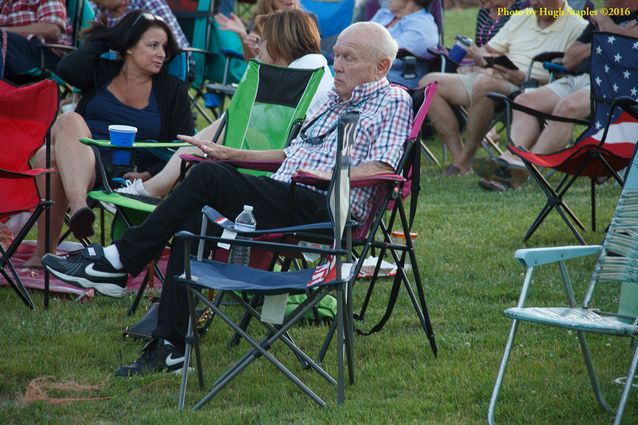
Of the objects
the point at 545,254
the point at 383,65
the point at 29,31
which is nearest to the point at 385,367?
the point at 545,254

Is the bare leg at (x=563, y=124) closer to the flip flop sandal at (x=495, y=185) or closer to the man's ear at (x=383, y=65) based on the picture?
the flip flop sandal at (x=495, y=185)

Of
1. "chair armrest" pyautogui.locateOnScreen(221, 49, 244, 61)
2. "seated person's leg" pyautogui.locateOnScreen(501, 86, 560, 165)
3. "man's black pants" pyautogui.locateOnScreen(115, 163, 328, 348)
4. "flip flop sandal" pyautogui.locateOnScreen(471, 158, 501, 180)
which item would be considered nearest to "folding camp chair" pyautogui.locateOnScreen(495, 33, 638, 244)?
"seated person's leg" pyautogui.locateOnScreen(501, 86, 560, 165)

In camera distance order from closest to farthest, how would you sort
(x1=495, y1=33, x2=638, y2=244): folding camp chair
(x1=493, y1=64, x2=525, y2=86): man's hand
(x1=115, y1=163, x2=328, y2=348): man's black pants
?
(x1=115, y1=163, x2=328, y2=348): man's black pants < (x1=495, y1=33, x2=638, y2=244): folding camp chair < (x1=493, y1=64, x2=525, y2=86): man's hand

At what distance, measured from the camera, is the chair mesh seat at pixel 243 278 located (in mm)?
3262

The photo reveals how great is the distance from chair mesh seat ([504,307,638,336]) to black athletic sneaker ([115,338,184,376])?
1269mm

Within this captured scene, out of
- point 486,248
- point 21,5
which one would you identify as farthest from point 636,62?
point 21,5

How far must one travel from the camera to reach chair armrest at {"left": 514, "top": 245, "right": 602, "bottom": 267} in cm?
325

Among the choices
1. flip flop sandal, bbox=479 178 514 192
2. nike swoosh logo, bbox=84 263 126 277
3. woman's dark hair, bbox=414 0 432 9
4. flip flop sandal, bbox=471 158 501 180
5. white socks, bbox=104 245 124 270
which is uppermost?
woman's dark hair, bbox=414 0 432 9

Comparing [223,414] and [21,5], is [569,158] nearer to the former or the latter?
[223,414]

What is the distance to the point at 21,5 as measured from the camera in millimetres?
7824

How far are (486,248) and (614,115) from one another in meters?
1.13

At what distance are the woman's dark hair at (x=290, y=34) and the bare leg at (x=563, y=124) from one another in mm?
2355

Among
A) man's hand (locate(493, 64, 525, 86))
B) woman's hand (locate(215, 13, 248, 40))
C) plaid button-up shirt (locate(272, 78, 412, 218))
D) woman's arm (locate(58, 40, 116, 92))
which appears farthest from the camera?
man's hand (locate(493, 64, 525, 86))

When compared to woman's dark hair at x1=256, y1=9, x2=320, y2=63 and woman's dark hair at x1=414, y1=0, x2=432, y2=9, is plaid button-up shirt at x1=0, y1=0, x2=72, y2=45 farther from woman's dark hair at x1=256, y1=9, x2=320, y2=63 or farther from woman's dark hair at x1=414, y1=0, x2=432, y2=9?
woman's dark hair at x1=256, y1=9, x2=320, y2=63
